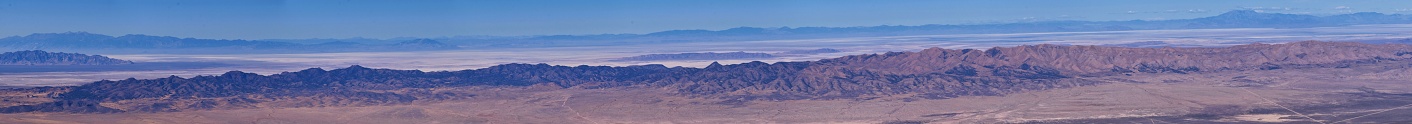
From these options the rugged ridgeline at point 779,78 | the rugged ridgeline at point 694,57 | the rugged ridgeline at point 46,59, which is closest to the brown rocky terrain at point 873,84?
the rugged ridgeline at point 779,78

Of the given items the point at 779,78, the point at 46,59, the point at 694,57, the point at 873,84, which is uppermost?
the point at 46,59

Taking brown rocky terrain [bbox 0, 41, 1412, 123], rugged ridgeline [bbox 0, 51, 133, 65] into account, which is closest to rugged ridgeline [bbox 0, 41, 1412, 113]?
brown rocky terrain [bbox 0, 41, 1412, 123]

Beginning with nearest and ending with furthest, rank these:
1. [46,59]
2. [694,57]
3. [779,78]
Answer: [779,78], [46,59], [694,57]

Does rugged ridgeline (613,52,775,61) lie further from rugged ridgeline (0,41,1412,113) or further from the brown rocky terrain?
the brown rocky terrain

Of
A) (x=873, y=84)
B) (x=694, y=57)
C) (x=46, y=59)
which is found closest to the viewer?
(x=873, y=84)

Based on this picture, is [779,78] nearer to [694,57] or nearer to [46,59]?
[694,57]

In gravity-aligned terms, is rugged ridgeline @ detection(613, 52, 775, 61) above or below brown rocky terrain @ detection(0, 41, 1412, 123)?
above

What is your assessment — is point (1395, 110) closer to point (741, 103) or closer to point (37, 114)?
point (741, 103)

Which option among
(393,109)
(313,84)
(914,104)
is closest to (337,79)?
(313,84)

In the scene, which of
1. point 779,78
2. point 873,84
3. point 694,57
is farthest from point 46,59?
point 873,84
